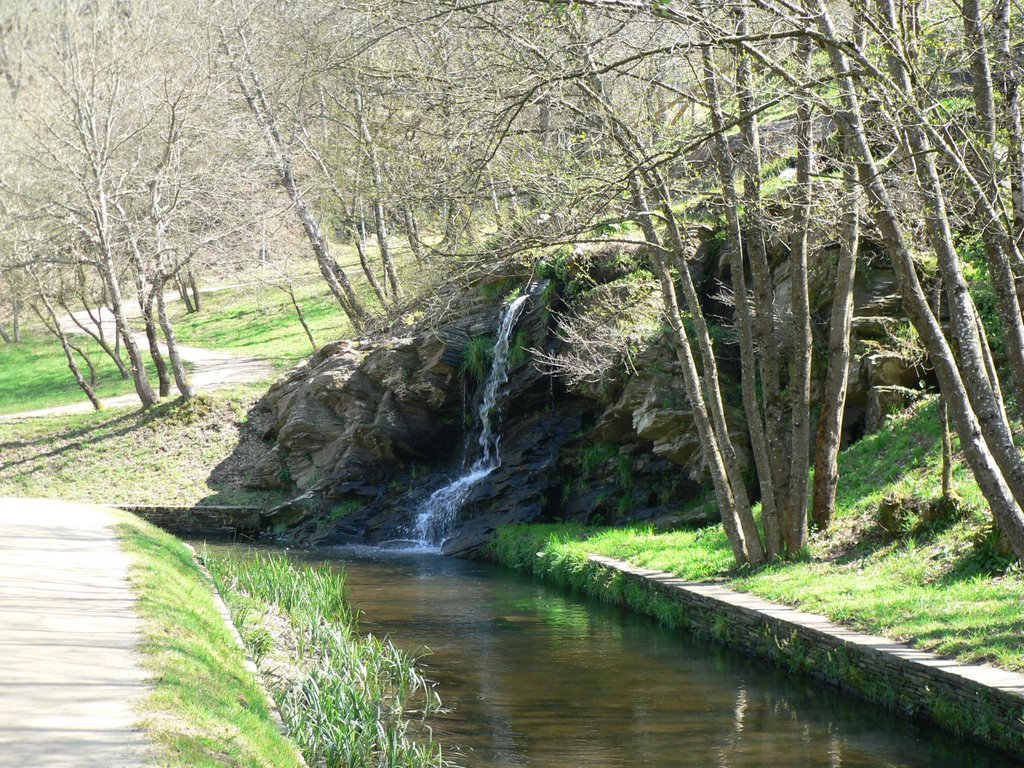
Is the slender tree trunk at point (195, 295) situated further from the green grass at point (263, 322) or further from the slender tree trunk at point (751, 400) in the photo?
the slender tree trunk at point (751, 400)

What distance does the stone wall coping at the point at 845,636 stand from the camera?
278 inches

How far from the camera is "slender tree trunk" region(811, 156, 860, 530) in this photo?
1207 cm

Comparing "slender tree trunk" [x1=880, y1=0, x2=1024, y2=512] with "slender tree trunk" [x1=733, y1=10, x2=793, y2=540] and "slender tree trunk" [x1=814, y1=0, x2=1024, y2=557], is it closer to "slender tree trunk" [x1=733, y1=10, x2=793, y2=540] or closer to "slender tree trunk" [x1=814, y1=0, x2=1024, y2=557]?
"slender tree trunk" [x1=814, y1=0, x2=1024, y2=557]

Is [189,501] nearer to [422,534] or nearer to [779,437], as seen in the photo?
[422,534]

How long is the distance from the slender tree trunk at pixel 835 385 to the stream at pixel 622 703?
2.69 metres

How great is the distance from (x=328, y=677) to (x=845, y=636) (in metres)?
4.30

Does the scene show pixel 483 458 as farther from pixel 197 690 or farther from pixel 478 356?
pixel 197 690

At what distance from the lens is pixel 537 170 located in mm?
10273

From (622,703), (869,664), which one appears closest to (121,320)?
(622,703)

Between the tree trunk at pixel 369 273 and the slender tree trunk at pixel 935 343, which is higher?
the tree trunk at pixel 369 273

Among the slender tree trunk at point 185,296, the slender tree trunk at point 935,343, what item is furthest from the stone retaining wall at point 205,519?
the slender tree trunk at point 185,296

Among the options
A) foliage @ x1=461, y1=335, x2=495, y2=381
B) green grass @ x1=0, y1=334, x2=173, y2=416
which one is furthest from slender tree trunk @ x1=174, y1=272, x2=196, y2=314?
foliage @ x1=461, y1=335, x2=495, y2=381

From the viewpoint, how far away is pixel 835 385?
12469 millimetres

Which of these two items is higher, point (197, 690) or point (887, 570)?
point (197, 690)
